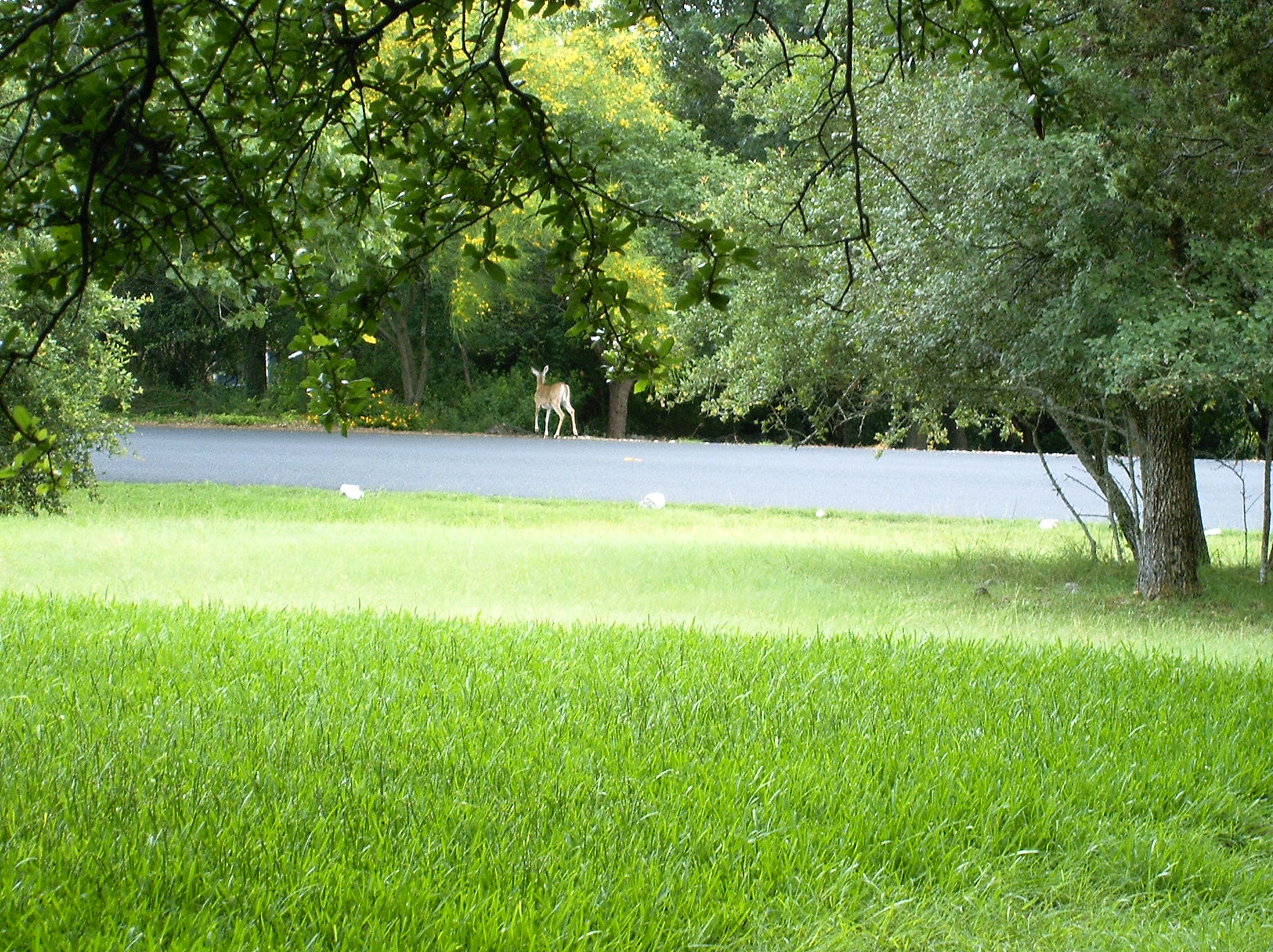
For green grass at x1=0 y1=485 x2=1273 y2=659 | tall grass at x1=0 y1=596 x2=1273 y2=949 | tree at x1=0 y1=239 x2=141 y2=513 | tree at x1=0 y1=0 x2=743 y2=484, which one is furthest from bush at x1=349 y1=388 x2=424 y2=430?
tree at x1=0 y1=0 x2=743 y2=484

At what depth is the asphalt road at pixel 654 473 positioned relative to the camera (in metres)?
17.1

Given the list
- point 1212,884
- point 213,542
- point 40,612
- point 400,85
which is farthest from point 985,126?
point 213,542

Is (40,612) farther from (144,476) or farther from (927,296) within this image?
(144,476)

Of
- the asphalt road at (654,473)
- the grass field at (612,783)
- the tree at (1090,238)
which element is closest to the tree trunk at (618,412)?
the asphalt road at (654,473)

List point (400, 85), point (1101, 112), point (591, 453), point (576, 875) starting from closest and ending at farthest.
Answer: point (576, 875)
point (400, 85)
point (1101, 112)
point (591, 453)

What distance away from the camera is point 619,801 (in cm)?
363

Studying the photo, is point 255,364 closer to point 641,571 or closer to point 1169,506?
point 641,571

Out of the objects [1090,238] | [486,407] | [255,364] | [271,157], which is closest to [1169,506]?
[1090,238]

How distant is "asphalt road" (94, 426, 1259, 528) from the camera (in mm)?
17141

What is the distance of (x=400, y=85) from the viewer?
402 centimetres

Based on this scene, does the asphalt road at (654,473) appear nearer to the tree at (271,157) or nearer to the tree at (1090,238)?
the tree at (1090,238)

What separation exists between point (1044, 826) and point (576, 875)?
4.78 ft

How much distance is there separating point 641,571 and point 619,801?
6672mm

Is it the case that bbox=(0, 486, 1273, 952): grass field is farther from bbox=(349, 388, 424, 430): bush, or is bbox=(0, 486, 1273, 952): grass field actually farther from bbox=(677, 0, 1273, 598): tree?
bbox=(349, 388, 424, 430): bush
